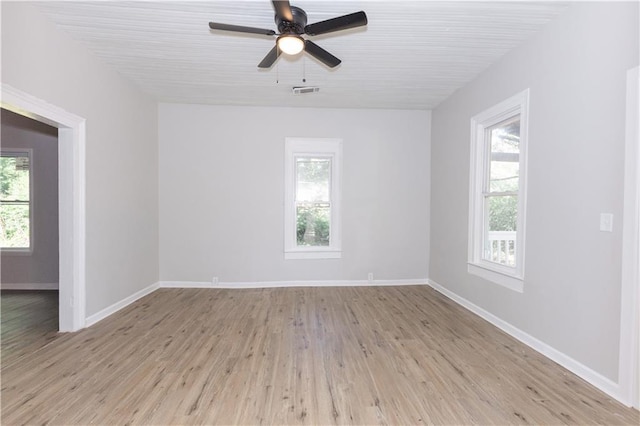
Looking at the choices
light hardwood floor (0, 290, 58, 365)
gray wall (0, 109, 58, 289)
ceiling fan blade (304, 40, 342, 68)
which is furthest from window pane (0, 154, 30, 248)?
ceiling fan blade (304, 40, 342, 68)

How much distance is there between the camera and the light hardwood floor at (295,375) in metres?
1.83

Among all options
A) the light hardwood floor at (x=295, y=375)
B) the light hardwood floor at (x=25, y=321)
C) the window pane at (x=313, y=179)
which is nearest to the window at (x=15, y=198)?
the light hardwood floor at (x=25, y=321)

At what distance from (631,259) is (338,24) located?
2573 millimetres

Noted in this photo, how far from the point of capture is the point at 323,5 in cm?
237

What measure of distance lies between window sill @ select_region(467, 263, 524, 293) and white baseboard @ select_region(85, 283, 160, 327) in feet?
14.6

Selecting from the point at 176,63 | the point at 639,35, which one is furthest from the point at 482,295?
the point at 176,63

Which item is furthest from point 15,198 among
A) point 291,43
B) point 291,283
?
point 291,43

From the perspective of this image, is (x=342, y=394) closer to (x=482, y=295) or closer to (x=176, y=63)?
(x=482, y=295)

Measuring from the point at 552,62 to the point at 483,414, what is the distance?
2.86 meters

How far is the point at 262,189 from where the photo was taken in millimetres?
4684

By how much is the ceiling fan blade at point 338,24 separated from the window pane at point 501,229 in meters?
2.42

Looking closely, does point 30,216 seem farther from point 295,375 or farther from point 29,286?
point 295,375

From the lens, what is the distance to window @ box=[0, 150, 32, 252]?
4590 millimetres

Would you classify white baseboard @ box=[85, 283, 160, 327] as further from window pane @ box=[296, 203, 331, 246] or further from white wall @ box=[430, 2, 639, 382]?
white wall @ box=[430, 2, 639, 382]
